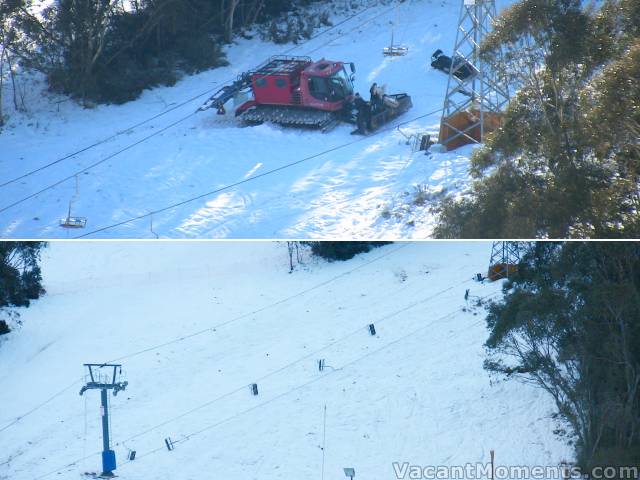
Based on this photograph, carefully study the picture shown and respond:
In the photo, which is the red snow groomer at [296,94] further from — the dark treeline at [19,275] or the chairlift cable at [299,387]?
the chairlift cable at [299,387]

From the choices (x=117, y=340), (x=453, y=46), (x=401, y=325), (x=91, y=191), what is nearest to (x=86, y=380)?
(x=117, y=340)

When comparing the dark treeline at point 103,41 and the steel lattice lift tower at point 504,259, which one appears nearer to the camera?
the dark treeline at point 103,41

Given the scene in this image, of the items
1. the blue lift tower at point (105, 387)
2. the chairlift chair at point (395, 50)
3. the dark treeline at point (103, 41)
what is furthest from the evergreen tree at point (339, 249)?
the blue lift tower at point (105, 387)

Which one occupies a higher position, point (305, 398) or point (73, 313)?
point (73, 313)

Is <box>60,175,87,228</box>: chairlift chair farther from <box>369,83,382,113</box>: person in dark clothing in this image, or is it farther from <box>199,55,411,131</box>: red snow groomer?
<box>369,83,382,113</box>: person in dark clothing

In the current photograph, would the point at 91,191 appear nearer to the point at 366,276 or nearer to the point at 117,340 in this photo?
the point at 117,340

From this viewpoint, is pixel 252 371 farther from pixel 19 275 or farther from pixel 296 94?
pixel 296 94

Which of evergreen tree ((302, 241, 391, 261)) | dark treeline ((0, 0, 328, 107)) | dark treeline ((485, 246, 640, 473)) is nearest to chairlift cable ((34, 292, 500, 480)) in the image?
dark treeline ((485, 246, 640, 473))
